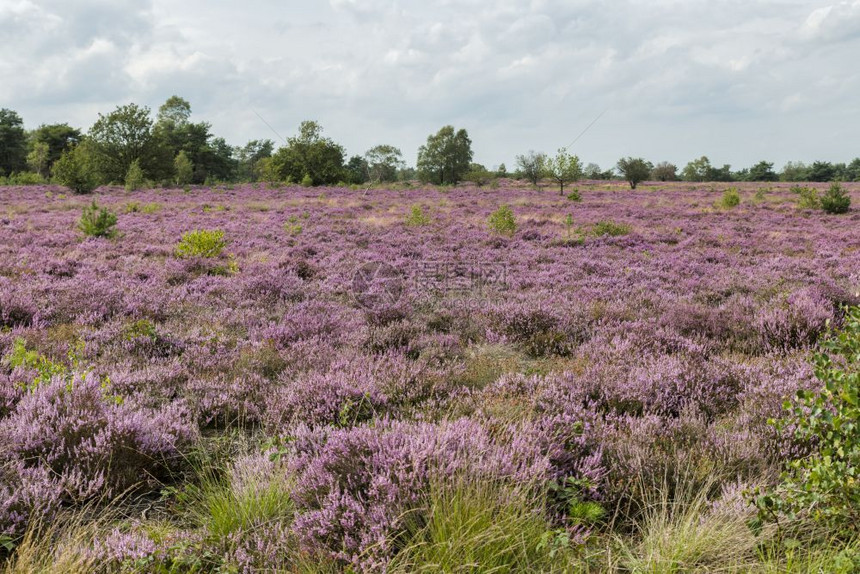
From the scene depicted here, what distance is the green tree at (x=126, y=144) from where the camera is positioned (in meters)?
47.4

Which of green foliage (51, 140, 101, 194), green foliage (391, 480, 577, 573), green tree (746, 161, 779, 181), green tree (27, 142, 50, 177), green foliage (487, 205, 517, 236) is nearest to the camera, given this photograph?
green foliage (391, 480, 577, 573)

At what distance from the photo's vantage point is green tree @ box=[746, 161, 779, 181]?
264 ft

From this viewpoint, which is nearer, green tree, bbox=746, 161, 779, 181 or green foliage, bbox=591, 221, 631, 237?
green foliage, bbox=591, 221, 631, 237

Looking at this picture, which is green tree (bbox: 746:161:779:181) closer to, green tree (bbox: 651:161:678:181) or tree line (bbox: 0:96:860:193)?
tree line (bbox: 0:96:860:193)

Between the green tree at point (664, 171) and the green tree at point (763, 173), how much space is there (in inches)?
544

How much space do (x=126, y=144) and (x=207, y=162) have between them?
69.1 ft

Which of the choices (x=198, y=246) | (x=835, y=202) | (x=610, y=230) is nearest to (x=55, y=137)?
(x=198, y=246)

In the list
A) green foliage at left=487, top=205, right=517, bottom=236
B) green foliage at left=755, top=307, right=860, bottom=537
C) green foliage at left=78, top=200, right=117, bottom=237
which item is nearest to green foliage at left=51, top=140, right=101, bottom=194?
green foliage at left=78, top=200, right=117, bottom=237

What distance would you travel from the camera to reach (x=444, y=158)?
72.2 m

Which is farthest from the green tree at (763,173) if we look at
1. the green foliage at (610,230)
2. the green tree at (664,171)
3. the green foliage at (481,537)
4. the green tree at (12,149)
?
the green tree at (12,149)

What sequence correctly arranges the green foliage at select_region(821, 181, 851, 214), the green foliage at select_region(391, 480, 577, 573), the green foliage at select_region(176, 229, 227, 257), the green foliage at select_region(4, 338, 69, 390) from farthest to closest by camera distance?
the green foliage at select_region(821, 181, 851, 214) → the green foliage at select_region(176, 229, 227, 257) → the green foliage at select_region(4, 338, 69, 390) → the green foliage at select_region(391, 480, 577, 573)

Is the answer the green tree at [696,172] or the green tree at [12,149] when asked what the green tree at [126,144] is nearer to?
the green tree at [12,149]

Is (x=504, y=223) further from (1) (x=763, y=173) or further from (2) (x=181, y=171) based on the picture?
(1) (x=763, y=173)

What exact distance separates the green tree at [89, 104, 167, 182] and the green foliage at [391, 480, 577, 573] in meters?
54.8
